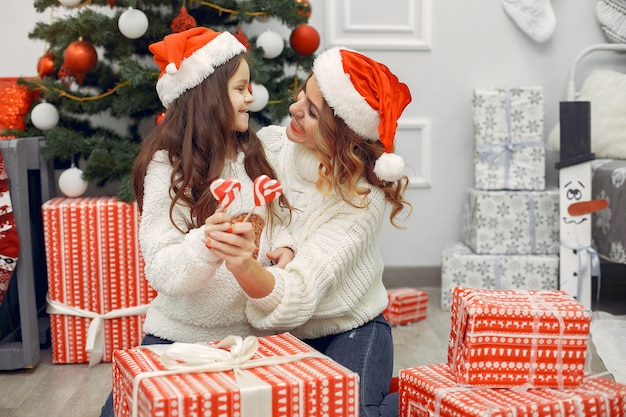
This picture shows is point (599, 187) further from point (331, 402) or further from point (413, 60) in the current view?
point (331, 402)

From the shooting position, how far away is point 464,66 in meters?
3.11

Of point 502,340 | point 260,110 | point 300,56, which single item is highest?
point 300,56

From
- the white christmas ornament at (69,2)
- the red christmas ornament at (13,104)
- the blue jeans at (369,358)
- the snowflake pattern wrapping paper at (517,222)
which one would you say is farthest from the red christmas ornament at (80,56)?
the snowflake pattern wrapping paper at (517,222)

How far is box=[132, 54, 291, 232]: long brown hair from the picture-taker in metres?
1.55

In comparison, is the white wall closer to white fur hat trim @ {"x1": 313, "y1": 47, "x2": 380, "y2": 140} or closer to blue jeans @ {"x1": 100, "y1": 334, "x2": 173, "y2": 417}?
white fur hat trim @ {"x1": 313, "y1": 47, "x2": 380, "y2": 140}

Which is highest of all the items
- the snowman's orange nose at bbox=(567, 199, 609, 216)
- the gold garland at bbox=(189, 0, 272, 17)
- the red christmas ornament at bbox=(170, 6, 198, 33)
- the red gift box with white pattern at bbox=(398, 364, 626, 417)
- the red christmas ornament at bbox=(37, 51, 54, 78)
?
the gold garland at bbox=(189, 0, 272, 17)

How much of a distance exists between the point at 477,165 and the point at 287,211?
4.74 ft

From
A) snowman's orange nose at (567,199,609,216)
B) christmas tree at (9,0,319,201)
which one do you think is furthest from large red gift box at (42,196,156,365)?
snowman's orange nose at (567,199,609,216)

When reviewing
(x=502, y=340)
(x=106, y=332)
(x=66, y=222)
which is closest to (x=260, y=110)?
(x=66, y=222)

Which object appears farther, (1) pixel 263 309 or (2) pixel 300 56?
(2) pixel 300 56

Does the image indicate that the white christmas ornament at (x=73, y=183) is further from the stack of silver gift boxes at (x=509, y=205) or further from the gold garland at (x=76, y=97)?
the stack of silver gift boxes at (x=509, y=205)

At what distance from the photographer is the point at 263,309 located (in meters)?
1.43

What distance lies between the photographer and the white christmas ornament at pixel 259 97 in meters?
2.28

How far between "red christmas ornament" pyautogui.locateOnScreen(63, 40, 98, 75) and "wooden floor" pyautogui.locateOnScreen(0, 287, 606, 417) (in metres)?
0.90
